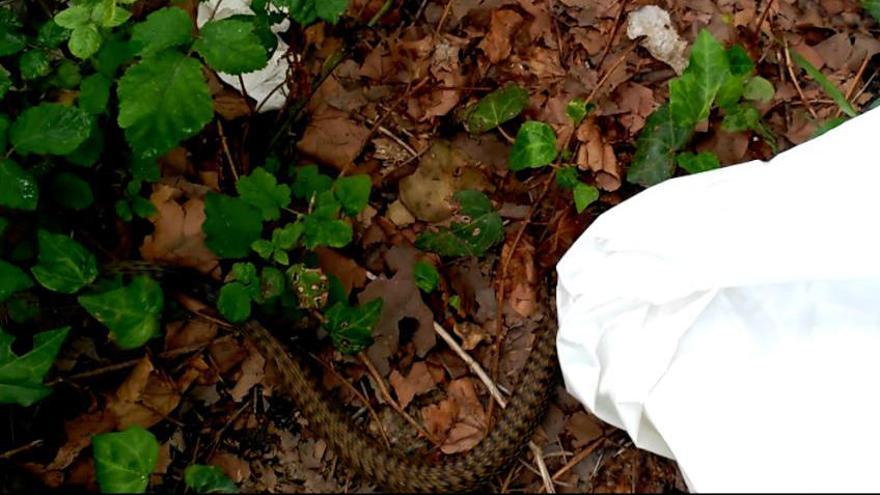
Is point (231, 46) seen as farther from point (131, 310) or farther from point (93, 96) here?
point (131, 310)

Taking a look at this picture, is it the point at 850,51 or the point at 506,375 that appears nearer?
the point at 506,375

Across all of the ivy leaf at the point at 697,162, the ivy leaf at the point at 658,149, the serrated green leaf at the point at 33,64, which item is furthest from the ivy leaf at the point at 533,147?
the serrated green leaf at the point at 33,64

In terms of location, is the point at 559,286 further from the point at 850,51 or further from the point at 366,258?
the point at 850,51

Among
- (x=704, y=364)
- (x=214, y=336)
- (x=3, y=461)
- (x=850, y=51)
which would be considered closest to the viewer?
(x=704, y=364)

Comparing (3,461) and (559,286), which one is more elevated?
(559,286)

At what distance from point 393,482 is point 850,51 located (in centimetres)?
187

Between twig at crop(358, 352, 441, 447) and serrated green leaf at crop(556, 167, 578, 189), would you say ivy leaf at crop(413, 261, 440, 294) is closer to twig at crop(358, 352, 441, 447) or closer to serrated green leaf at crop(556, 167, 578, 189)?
twig at crop(358, 352, 441, 447)

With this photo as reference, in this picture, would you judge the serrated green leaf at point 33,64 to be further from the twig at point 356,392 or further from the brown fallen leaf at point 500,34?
the brown fallen leaf at point 500,34

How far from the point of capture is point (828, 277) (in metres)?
1.96

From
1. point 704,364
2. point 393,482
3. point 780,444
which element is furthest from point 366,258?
point 780,444

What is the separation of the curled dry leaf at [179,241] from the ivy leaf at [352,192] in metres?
0.39

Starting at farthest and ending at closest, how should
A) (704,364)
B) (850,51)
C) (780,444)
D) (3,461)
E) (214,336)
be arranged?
(850,51) < (214,336) < (3,461) < (704,364) < (780,444)

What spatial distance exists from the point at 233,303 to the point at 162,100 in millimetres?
540

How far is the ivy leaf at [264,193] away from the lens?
7.23 feet
